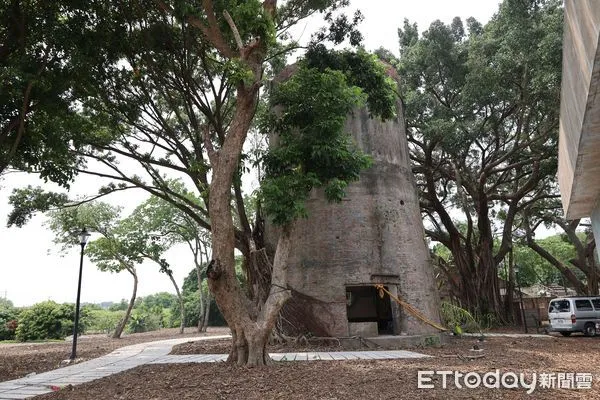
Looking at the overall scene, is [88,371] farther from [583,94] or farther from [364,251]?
[583,94]

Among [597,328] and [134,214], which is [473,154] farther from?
[134,214]

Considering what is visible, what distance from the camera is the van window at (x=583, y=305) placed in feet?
56.4

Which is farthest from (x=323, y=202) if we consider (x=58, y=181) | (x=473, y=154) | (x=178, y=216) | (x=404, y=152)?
(x=178, y=216)

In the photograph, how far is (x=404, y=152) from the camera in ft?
50.6

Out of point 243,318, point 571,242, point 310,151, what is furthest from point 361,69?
point 571,242

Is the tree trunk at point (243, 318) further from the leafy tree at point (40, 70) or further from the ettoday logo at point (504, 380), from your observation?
the leafy tree at point (40, 70)

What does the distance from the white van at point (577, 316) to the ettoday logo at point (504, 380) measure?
1168 centimetres

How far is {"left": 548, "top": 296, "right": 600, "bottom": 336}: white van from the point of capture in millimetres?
16938

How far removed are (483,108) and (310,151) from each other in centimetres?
1129

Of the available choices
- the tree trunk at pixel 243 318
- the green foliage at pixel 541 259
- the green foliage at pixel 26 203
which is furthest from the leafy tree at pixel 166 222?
the green foliage at pixel 541 259

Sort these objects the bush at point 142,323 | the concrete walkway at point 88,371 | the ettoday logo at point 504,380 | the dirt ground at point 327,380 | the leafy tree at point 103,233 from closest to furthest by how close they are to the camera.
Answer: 1. the dirt ground at point 327,380
2. the ettoday logo at point 504,380
3. the concrete walkway at point 88,371
4. the leafy tree at point 103,233
5. the bush at point 142,323

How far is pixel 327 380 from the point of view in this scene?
22.4 ft

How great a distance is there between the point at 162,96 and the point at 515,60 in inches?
498

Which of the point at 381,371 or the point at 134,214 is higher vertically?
the point at 134,214
